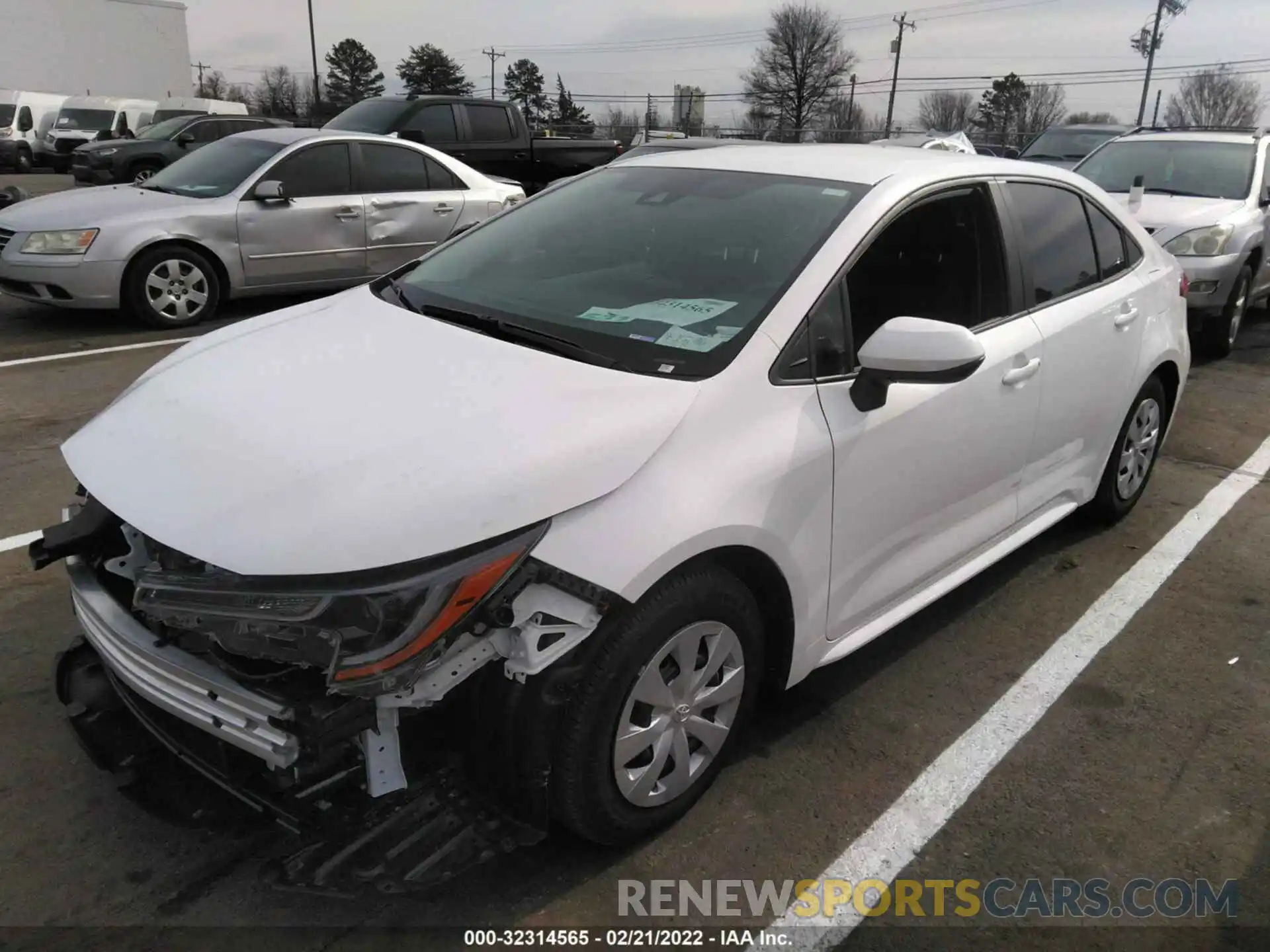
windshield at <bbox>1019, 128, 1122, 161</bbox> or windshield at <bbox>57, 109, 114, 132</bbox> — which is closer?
windshield at <bbox>1019, 128, 1122, 161</bbox>

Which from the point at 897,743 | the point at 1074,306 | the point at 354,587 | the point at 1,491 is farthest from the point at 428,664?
the point at 1,491

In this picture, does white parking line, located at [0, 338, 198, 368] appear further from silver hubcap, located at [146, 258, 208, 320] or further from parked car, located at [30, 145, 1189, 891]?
parked car, located at [30, 145, 1189, 891]

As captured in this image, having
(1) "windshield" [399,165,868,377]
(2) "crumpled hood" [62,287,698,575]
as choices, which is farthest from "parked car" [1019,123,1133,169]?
(2) "crumpled hood" [62,287,698,575]

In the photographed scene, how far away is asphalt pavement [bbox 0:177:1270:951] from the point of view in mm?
2240

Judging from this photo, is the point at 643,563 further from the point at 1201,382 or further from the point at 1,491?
the point at 1201,382

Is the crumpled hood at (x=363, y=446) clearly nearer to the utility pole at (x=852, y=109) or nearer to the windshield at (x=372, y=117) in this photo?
the windshield at (x=372, y=117)

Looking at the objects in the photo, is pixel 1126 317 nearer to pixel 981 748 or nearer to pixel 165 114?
pixel 981 748

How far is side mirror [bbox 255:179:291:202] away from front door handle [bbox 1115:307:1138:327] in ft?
20.9

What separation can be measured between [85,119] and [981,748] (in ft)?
103

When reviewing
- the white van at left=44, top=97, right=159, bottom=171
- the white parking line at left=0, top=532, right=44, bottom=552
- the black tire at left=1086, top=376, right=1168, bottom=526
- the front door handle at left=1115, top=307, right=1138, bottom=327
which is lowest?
the white parking line at left=0, top=532, right=44, bottom=552

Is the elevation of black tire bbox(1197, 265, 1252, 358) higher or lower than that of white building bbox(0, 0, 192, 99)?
lower

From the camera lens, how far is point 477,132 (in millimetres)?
11930

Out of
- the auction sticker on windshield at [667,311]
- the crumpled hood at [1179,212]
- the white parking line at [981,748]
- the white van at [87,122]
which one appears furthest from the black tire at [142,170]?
the white parking line at [981,748]

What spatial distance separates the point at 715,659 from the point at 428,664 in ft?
2.55
